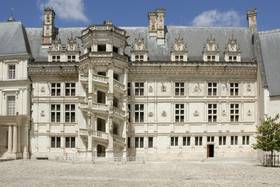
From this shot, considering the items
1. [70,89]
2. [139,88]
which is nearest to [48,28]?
[70,89]

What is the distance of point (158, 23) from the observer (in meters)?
40.5

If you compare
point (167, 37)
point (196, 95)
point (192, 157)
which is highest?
point (167, 37)

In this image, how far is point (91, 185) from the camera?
17656mm

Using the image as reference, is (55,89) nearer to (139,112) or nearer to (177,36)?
(139,112)

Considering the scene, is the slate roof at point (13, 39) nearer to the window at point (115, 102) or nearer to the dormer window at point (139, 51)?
the window at point (115, 102)

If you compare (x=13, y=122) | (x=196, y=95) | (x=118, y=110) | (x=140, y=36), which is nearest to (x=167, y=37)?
(x=140, y=36)

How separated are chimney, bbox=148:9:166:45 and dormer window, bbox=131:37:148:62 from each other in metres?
2.34

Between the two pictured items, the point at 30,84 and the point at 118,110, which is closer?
the point at 118,110

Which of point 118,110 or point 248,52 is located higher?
point 248,52

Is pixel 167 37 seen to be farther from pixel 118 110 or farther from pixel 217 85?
pixel 118 110

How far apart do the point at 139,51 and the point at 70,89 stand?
6.80m

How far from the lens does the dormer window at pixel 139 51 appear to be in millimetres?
38406

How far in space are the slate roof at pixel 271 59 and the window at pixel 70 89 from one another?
1612cm

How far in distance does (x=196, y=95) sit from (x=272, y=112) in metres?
6.46
